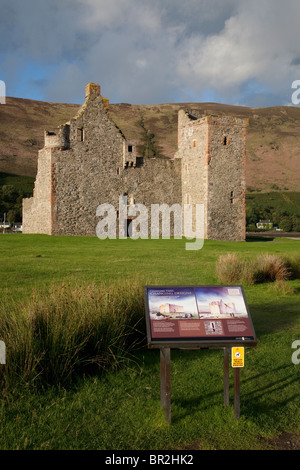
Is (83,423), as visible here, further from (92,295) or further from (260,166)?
(260,166)

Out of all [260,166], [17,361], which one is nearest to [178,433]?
[17,361]

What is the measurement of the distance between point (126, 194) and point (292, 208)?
69567mm

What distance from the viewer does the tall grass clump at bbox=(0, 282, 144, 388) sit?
16.9 ft

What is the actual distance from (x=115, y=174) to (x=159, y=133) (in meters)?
119

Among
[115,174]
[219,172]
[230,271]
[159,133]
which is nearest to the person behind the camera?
[230,271]

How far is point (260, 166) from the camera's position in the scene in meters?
128

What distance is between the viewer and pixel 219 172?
31547 mm

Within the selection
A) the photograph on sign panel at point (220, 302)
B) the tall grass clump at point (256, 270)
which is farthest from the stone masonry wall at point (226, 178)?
the photograph on sign panel at point (220, 302)

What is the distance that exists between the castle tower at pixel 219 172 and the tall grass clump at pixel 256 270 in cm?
1700

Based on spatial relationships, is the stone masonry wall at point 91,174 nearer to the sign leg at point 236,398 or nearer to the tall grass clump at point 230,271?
the tall grass clump at point 230,271

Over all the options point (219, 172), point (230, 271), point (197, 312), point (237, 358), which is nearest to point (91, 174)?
point (219, 172)

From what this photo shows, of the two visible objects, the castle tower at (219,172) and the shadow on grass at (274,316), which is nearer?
the shadow on grass at (274,316)

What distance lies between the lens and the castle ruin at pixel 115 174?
2994 centimetres

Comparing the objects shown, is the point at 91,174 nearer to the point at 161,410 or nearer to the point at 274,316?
the point at 274,316
